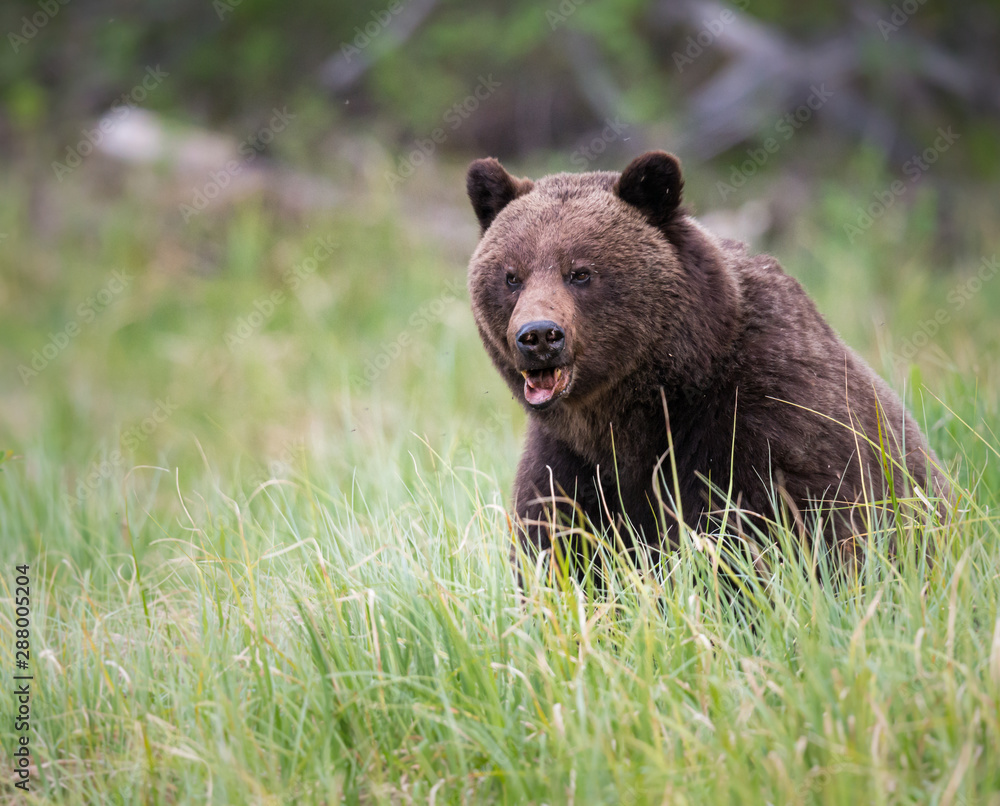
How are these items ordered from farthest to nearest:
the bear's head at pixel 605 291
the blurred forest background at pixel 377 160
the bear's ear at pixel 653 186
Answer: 1. the blurred forest background at pixel 377 160
2. the bear's ear at pixel 653 186
3. the bear's head at pixel 605 291

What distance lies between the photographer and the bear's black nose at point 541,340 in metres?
3.66

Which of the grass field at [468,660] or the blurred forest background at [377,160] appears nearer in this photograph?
the grass field at [468,660]

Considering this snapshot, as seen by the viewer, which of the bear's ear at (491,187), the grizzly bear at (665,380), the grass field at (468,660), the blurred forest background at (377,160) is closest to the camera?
the grass field at (468,660)

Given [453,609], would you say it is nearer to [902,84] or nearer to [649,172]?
[649,172]

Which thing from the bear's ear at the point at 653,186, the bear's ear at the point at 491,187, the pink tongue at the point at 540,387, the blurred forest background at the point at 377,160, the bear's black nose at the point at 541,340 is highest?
the blurred forest background at the point at 377,160

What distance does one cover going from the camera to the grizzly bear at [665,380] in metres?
3.59

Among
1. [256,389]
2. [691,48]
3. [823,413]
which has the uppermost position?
[691,48]

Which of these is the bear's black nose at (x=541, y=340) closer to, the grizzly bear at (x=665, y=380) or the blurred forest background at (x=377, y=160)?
the grizzly bear at (x=665, y=380)

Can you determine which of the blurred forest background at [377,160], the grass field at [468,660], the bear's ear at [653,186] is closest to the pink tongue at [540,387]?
the grass field at [468,660]

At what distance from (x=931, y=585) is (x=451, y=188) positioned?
35.5ft

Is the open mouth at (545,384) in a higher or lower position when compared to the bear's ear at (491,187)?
lower

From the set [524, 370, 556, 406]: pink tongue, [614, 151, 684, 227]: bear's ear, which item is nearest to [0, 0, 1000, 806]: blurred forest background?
[524, 370, 556, 406]: pink tongue

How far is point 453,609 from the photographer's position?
10.8 ft

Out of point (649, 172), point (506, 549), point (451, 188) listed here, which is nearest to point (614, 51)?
point (451, 188)
